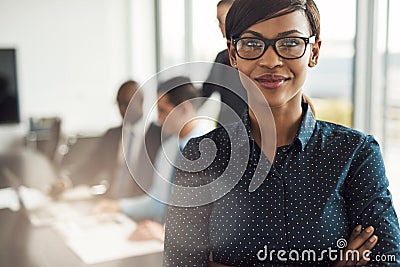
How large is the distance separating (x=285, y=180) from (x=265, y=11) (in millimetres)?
284

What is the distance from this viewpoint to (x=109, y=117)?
4.75 feet

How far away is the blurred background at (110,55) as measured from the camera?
1381 millimetres

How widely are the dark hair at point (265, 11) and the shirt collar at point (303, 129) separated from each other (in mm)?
135

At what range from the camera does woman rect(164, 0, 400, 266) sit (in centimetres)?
83

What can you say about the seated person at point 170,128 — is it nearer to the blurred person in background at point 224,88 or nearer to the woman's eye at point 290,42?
the blurred person in background at point 224,88

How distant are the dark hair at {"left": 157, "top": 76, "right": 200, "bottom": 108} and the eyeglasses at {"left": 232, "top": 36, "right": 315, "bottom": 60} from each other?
1.72ft

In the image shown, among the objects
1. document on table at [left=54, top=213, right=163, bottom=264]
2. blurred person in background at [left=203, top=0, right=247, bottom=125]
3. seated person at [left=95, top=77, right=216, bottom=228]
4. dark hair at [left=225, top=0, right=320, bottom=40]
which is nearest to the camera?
dark hair at [left=225, top=0, right=320, bottom=40]

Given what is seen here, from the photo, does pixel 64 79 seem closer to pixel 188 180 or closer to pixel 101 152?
pixel 101 152

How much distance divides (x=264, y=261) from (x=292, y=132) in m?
0.23

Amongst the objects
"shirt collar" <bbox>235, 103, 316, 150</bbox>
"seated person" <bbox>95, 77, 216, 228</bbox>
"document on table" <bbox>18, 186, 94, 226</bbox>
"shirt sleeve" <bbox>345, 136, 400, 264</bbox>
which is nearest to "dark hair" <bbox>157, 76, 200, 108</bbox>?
"seated person" <bbox>95, 77, 216, 228</bbox>

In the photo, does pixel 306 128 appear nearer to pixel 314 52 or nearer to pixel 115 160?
pixel 314 52

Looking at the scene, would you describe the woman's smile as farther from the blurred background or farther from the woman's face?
the blurred background

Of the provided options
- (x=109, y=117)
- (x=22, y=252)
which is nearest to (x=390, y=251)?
(x=109, y=117)

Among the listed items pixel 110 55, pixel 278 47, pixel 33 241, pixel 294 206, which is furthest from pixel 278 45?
pixel 33 241
